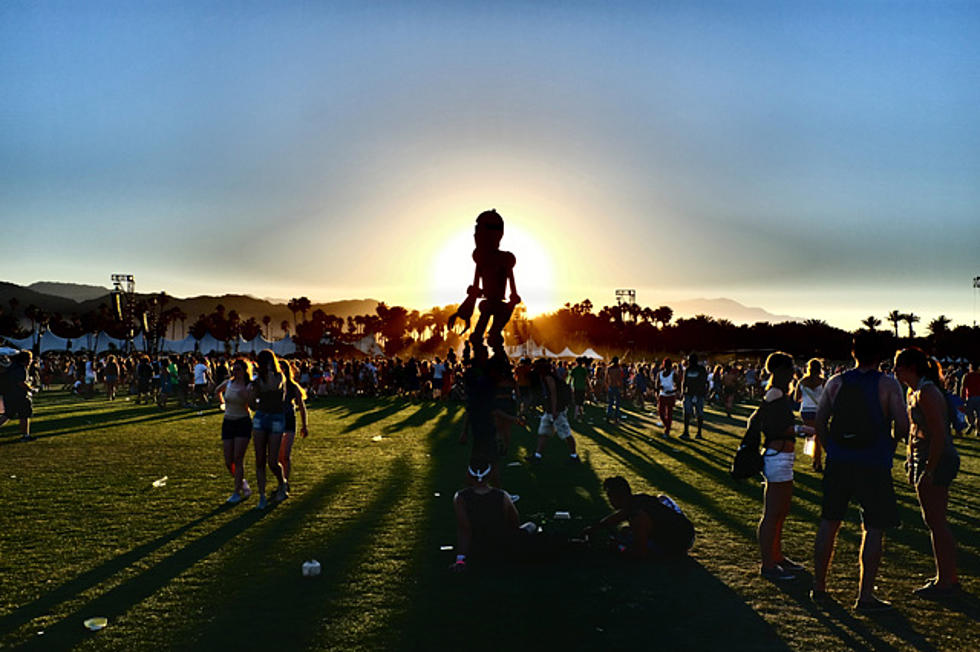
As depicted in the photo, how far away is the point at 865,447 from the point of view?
16.7 ft

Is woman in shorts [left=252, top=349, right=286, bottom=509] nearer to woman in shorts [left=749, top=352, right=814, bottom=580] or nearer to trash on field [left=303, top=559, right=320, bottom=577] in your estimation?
trash on field [left=303, top=559, right=320, bottom=577]

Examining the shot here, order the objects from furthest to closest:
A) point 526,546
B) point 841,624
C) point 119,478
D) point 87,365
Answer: point 87,365 → point 119,478 → point 526,546 → point 841,624

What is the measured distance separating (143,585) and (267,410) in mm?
2970

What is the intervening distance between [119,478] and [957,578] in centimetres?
1121

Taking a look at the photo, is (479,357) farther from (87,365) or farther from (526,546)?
(87,365)

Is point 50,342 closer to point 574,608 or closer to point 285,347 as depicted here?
point 285,347

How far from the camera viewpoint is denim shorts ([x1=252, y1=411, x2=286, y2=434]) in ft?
28.6

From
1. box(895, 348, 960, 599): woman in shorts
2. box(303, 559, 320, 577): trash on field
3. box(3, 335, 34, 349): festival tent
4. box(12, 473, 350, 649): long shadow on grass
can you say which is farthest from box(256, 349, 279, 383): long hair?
box(3, 335, 34, 349): festival tent

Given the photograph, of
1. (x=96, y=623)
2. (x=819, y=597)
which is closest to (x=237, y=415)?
(x=96, y=623)

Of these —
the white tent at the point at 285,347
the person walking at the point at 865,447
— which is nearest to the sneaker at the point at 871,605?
the person walking at the point at 865,447

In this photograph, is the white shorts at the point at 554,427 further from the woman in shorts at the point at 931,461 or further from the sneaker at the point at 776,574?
the woman in shorts at the point at 931,461


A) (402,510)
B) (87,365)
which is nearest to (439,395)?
(87,365)

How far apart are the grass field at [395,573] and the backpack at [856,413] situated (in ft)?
4.40

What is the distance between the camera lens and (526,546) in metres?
6.36
